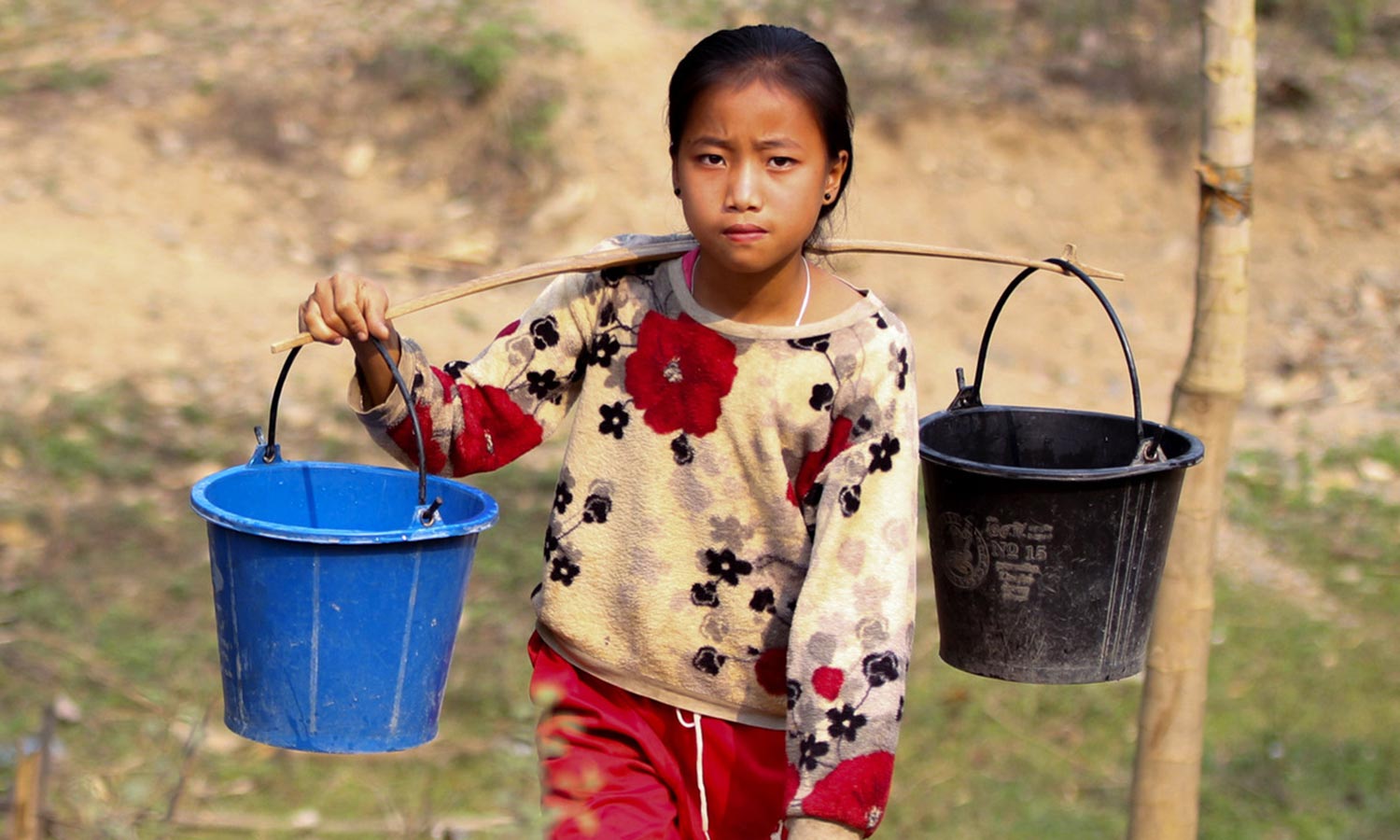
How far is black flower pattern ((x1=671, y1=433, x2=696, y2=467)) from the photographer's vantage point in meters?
2.23

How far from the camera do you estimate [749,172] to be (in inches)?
81.3

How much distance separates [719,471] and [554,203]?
582 cm

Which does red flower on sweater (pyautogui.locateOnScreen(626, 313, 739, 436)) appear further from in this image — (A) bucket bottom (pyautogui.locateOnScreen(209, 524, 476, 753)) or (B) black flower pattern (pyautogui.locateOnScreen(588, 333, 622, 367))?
(A) bucket bottom (pyautogui.locateOnScreen(209, 524, 476, 753))

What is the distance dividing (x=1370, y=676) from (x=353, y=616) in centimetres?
385

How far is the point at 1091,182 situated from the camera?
9.00 m

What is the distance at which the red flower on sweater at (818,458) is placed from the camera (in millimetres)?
2184

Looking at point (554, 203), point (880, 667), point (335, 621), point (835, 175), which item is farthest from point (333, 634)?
point (554, 203)

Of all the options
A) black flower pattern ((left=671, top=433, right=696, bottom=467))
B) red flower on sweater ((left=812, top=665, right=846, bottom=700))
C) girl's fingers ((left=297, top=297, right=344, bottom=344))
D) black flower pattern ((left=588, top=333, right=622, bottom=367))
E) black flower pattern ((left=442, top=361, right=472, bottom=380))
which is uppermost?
girl's fingers ((left=297, top=297, right=344, bottom=344))

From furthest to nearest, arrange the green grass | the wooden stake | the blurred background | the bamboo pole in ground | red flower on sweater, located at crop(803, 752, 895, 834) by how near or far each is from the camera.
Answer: the blurred background < the green grass < the bamboo pole in ground < red flower on sweater, located at crop(803, 752, 895, 834) < the wooden stake

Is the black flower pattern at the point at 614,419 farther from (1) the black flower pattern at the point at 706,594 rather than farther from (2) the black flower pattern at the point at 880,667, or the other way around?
(2) the black flower pattern at the point at 880,667

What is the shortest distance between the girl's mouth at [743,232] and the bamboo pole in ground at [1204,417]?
1215 mm

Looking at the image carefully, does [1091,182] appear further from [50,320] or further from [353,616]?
[353,616]

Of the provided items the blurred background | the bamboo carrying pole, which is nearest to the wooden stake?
the blurred background

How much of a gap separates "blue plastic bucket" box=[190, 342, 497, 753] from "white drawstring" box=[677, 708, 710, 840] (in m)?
0.36
